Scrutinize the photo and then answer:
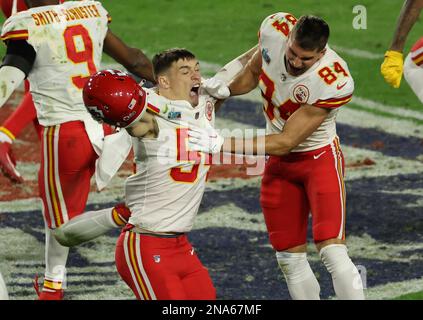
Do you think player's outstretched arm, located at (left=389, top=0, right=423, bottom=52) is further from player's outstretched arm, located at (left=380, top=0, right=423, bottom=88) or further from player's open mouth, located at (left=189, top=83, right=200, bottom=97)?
player's open mouth, located at (left=189, top=83, right=200, bottom=97)

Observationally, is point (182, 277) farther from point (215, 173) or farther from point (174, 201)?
point (215, 173)

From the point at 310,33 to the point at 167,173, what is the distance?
114 cm

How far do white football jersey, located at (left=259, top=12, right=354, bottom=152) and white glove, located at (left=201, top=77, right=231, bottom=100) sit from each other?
50 cm

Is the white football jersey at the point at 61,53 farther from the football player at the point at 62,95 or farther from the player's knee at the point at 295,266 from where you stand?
the player's knee at the point at 295,266

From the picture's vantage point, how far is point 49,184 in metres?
7.77

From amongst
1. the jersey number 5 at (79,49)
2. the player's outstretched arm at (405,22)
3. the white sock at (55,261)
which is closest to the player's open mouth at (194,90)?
the jersey number 5 at (79,49)

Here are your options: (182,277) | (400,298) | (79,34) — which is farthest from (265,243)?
(182,277)

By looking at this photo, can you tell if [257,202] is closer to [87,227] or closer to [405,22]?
[405,22]

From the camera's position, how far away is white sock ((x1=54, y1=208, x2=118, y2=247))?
6438 mm

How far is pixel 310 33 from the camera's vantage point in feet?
21.8

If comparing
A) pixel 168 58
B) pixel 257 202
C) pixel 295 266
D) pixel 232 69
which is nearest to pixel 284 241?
pixel 295 266

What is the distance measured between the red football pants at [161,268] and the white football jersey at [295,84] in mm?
1204

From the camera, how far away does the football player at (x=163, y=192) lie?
6191 millimetres
